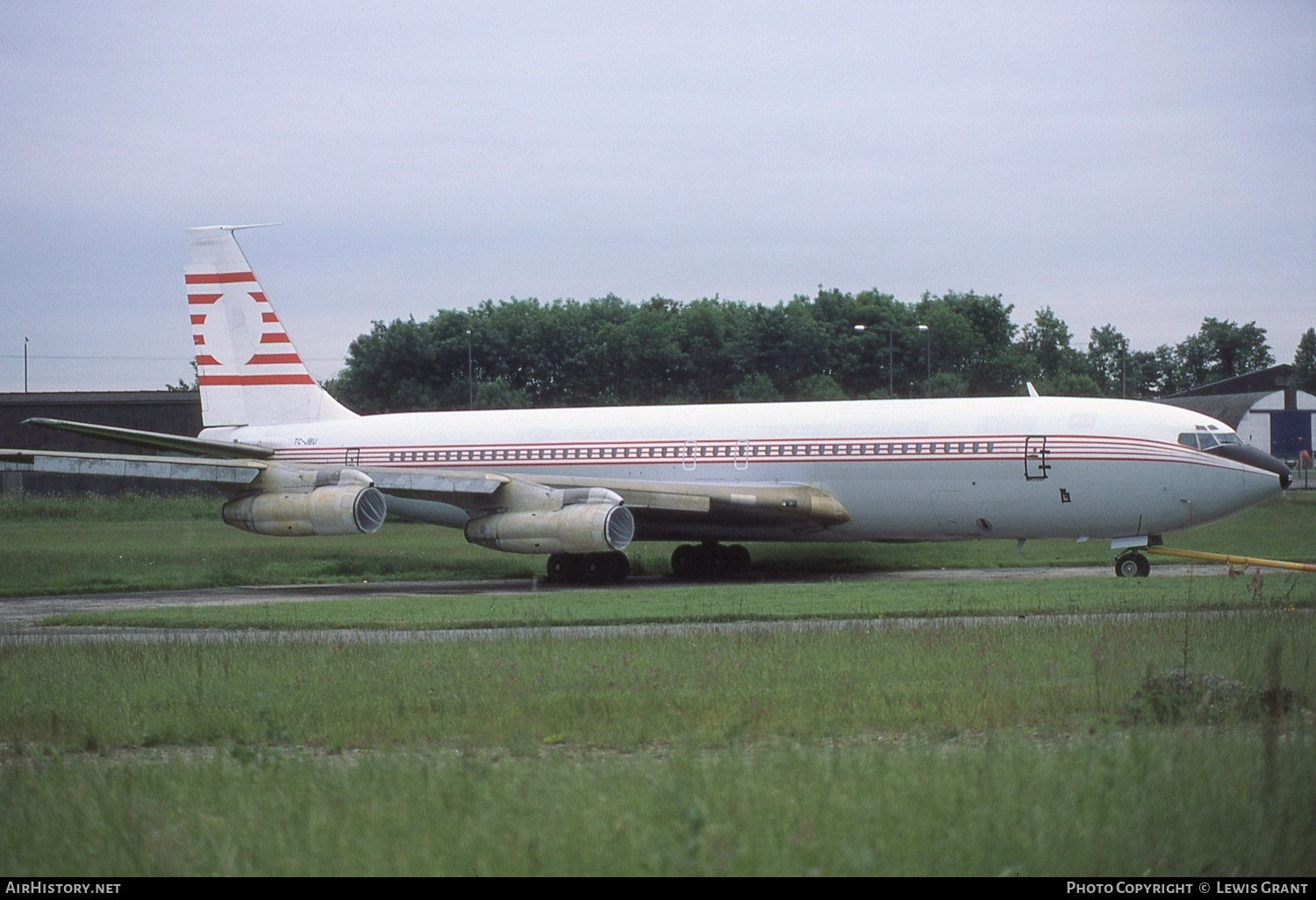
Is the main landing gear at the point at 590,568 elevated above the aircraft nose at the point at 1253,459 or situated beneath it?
situated beneath

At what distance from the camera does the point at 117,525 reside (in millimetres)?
41188

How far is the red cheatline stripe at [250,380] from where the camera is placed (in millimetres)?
31688

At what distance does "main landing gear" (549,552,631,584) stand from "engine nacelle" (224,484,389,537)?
3990 millimetres

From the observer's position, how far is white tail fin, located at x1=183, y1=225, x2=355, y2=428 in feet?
104

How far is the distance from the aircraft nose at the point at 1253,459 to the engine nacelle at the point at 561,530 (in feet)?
35.6

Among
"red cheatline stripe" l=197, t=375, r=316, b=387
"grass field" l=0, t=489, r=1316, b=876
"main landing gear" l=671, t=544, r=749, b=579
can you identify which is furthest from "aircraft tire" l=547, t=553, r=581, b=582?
"grass field" l=0, t=489, r=1316, b=876

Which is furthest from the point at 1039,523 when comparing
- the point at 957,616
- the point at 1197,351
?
the point at 1197,351

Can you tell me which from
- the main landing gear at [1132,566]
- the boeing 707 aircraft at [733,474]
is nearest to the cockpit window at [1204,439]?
the boeing 707 aircraft at [733,474]

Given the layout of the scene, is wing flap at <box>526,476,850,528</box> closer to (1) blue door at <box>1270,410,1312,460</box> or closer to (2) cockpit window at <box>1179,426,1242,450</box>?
(2) cockpit window at <box>1179,426,1242,450</box>

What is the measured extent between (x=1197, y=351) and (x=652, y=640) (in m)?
109

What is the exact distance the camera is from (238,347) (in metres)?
31.8

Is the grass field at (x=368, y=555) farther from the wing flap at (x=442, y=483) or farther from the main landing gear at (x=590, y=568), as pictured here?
the wing flap at (x=442, y=483)

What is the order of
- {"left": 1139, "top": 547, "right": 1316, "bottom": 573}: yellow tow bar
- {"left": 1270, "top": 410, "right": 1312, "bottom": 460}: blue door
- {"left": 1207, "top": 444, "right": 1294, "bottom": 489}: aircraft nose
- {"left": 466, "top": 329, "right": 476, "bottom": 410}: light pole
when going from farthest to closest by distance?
{"left": 1270, "top": 410, "right": 1312, "bottom": 460}: blue door → {"left": 466, "top": 329, "right": 476, "bottom": 410}: light pole → {"left": 1207, "top": 444, "right": 1294, "bottom": 489}: aircraft nose → {"left": 1139, "top": 547, "right": 1316, "bottom": 573}: yellow tow bar
